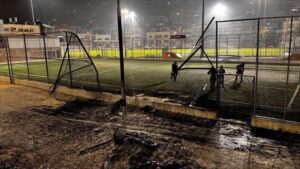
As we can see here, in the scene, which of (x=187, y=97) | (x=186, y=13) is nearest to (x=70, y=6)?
(x=186, y=13)

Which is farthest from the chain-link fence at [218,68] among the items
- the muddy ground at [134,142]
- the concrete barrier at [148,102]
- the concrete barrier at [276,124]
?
the muddy ground at [134,142]

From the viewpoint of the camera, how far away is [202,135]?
5555 millimetres

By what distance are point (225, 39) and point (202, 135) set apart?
21.0 metres

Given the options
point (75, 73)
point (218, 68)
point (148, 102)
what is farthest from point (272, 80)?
point (75, 73)

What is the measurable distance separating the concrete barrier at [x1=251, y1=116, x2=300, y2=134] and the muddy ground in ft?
0.81

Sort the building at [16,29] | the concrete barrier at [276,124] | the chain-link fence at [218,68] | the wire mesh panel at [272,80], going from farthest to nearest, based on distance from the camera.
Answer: the building at [16,29] < the chain-link fence at [218,68] < the wire mesh panel at [272,80] < the concrete barrier at [276,124]

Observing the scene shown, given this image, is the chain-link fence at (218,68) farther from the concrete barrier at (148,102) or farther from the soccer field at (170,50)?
the concrete barrier at (148,102)

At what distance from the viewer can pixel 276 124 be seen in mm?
5629

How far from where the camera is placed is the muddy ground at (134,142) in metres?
4.40

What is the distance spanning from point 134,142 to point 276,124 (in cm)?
351

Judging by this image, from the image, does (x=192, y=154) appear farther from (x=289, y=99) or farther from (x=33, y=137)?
(x=289, y=99)

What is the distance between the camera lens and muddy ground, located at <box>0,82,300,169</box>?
4.40m

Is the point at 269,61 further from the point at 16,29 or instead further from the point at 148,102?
the point at 16,29

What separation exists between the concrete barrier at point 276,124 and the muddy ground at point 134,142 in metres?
0.25
